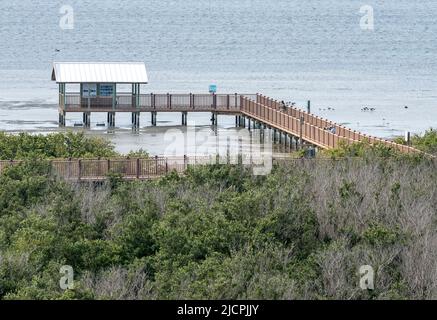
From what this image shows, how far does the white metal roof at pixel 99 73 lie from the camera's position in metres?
70.8

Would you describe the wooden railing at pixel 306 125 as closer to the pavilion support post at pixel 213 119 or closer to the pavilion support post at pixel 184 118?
the pavilion support post at pixel 213 119

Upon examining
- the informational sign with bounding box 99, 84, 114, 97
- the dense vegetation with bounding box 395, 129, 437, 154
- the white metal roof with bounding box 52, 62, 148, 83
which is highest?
the white metal roof with bounding box 52, 62, 148, 83

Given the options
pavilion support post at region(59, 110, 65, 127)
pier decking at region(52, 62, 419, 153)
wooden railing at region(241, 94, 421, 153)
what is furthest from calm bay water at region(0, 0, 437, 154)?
wooden railing at region(241, 94, 421, 153)

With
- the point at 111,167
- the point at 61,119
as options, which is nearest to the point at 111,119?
the point at 61,119

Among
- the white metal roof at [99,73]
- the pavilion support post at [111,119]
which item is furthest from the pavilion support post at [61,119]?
the pavilion support post at [111,119]

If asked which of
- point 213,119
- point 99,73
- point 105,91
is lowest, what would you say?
point 213,119

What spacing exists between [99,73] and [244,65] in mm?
53536

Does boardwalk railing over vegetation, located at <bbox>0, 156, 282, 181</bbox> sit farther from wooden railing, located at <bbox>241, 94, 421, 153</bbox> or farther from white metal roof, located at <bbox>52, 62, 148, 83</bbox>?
white metal roof, located at <bbox>52, 62, 148, 83</bbox>

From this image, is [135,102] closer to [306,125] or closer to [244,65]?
[306,125]

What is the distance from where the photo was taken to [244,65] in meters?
124

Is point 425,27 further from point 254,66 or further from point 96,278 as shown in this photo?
point 96,278

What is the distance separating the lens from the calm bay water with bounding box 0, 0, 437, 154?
7912 cm

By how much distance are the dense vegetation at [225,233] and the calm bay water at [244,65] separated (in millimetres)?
19386

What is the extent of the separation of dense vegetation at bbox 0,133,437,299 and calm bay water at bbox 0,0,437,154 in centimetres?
1939
